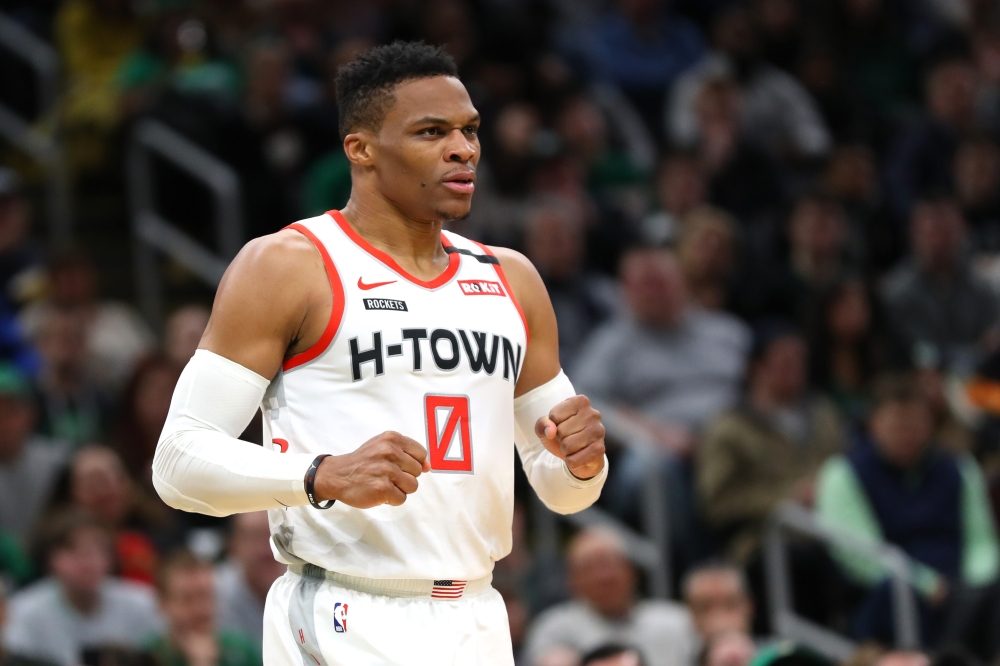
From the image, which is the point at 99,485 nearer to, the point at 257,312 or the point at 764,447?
the point at 764,447

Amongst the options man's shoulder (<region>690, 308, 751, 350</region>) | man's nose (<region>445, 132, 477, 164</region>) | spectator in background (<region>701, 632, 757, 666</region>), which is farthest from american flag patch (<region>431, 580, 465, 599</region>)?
man's shoulder (<region>690, 308, 751, 350</region>)

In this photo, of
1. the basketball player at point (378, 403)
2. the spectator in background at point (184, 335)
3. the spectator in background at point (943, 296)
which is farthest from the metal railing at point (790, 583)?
the basketball player at point (378, 403)

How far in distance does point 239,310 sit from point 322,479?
1.61 ft

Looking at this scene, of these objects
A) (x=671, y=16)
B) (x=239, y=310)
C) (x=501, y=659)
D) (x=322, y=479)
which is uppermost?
(x=671, y=16)

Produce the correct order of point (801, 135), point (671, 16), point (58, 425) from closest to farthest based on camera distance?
point (58, 425) < point (801, 135) < point (671, 16)

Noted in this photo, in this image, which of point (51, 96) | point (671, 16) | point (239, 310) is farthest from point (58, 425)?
point (671, 16)

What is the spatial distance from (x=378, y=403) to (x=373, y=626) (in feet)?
1.71

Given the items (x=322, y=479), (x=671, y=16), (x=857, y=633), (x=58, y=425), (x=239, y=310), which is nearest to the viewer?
(x=322, y=479)

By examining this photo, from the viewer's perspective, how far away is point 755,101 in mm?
12250

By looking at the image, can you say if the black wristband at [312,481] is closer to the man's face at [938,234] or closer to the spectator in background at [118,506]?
the spectator in background at [118,506]

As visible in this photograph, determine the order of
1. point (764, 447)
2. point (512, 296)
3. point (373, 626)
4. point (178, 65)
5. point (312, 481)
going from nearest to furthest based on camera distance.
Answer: point (312, 481) → point (373, 626) → point (512, 296) → point (764, 447) → point (178, 65)

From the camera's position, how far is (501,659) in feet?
12.8

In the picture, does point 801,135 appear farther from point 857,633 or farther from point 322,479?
point 322,479

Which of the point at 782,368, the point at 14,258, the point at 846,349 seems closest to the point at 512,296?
the point at 782,368
